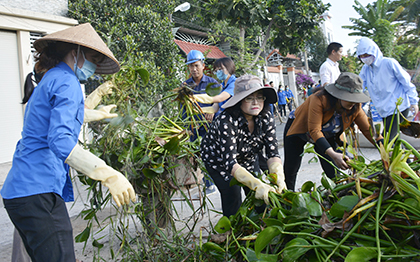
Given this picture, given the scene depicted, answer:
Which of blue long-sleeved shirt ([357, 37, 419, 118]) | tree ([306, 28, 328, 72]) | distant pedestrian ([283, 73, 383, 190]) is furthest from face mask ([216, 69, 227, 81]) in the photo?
tree ([306, 28, 328, 72])

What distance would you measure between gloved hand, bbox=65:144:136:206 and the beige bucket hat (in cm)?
89

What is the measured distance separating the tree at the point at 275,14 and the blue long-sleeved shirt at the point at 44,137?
758cm

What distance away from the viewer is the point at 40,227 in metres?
1.57

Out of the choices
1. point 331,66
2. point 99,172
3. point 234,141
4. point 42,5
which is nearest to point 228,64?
point 331,66

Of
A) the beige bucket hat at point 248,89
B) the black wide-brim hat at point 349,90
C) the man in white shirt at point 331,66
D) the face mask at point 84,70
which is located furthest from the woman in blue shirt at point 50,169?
the man in white shirt at point 331,66

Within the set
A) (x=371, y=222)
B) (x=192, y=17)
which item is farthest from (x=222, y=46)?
(x=371, y=222)

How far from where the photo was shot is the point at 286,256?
135 centimetres

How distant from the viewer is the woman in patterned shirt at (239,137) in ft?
7.21

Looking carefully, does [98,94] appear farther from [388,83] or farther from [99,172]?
[388,83]

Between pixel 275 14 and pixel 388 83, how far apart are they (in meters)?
6.02

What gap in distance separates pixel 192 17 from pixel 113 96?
51.3ft

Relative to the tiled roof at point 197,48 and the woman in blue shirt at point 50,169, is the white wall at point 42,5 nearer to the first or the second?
the tiled roof at point 197,48

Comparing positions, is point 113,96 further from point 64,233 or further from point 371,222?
point 371,222

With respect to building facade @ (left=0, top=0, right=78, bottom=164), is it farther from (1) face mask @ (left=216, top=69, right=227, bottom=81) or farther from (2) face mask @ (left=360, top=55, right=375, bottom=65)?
(2) face mask @ (left=360, top=55, right=375, bottom=65)
